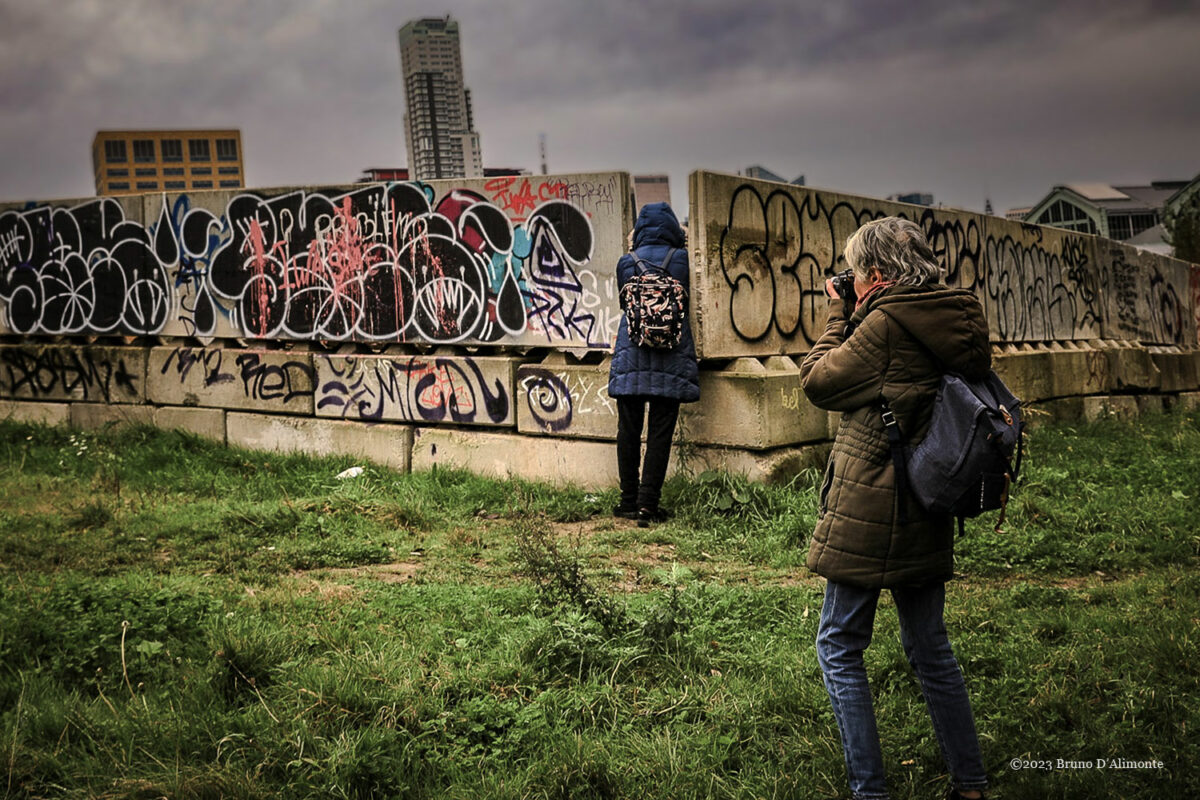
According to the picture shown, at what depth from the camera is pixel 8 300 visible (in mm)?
11867

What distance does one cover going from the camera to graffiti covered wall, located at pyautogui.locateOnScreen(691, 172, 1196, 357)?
303 inches

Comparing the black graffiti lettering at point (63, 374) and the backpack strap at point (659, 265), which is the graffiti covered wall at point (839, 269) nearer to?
the backpack strap at point (659, 265)

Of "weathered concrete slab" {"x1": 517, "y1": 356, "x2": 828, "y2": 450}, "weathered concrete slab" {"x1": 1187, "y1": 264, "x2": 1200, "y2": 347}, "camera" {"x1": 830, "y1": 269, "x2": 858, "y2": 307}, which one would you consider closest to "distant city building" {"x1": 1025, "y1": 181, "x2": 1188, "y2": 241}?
"weathered concrete slab" {"x1": 1187, "y1": 264, "x2": 1200, "y2": 347}

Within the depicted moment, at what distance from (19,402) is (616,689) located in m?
10.0

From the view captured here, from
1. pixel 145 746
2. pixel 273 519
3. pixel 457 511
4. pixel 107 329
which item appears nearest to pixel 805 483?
pixel 457 511

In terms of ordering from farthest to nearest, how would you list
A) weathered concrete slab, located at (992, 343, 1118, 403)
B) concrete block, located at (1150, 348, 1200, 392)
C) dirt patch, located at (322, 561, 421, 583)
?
concrete block, located at (1150, 348, 1200, 392)
weathered concrete slab, located at (992, 343, 1118, 403)
dirt patch, located at (322, 561, 421, 583)

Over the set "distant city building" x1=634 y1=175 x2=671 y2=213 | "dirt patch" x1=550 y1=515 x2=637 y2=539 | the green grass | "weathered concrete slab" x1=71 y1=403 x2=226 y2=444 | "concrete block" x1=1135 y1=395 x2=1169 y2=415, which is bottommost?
the green grass

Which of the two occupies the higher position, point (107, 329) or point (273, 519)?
point (107, 329)

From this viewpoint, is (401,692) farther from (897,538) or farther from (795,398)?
(795,398)

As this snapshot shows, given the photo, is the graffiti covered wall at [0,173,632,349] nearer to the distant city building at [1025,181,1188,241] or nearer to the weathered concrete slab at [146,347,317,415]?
the weathered concrete slab at [146,347,317,415]

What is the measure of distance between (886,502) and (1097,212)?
282ft

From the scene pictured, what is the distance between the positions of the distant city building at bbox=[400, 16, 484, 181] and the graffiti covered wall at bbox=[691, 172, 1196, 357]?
236cm

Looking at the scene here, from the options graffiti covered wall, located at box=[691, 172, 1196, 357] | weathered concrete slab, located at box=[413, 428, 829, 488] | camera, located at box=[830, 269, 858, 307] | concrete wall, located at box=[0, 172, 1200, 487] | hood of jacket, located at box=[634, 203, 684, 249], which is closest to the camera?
camera, located at box=[830, 269, 858, 307]

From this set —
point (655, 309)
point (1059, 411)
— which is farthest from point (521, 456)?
point (1059, 411)
